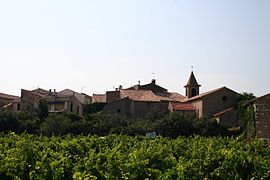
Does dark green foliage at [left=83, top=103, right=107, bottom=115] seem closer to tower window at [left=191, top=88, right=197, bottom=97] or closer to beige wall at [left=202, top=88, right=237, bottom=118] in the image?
tower window at [left=191, top=88, right=197, bottom=97]

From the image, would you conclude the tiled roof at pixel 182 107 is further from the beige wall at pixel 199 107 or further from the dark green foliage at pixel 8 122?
the dark green foliage at pixel 8 122

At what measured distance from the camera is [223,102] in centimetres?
4609

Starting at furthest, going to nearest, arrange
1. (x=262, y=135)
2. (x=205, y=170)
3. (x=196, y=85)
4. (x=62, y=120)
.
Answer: (x=196, y=85) → (x=62, y=120) → (x=262, y=135) → (x=205, y=170)

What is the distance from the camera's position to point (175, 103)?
162 ft

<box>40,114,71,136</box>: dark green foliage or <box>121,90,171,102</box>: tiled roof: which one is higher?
<box>121,90,171,102</box>: tiled roof

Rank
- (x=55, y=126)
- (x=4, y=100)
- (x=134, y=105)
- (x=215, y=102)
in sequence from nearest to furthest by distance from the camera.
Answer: (x=55, y=126) → (x=215, y=102) → (x=134, y=105) → (x=4, y=100)

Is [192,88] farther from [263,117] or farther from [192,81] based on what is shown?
[263,117]

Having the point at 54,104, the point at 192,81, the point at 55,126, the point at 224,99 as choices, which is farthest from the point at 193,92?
the point at 55,126

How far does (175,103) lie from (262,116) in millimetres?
17870

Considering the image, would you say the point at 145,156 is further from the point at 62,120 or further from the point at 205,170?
→ the point at 62,120

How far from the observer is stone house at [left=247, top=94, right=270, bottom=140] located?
1257 inches

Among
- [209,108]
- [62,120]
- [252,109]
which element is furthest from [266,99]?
[62,120]

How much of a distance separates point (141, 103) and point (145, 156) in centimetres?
3746

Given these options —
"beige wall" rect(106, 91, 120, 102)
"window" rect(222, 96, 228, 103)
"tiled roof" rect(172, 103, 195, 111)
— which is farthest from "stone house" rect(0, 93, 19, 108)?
"window" rect(222, 96, 228, 103)
